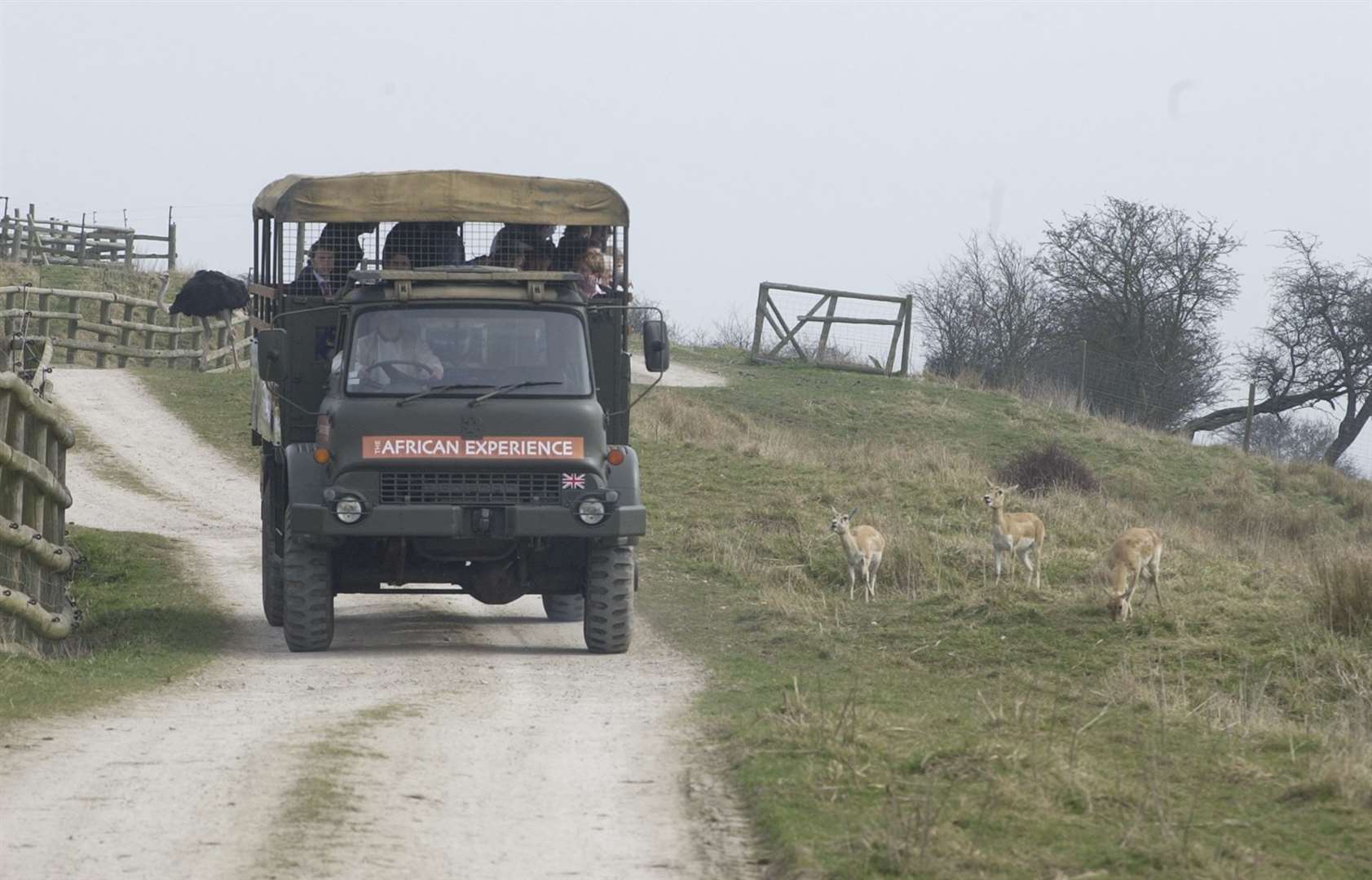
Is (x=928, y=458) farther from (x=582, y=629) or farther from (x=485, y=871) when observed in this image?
(x=485, y=871)

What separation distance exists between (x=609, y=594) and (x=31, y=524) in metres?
4.61

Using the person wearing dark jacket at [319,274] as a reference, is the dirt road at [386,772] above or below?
below

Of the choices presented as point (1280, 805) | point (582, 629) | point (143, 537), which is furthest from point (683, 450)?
point (1280, 805)

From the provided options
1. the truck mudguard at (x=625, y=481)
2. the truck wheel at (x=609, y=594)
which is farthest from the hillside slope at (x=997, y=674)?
the truck mudguard at (x=625, y=481)

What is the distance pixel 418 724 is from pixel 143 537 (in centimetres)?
1094

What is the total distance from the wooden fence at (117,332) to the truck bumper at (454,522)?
2488cm

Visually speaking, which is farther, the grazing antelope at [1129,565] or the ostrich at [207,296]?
the ostrich at [207,296]

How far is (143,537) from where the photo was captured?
65.9 ft

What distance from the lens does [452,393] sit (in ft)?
41.8

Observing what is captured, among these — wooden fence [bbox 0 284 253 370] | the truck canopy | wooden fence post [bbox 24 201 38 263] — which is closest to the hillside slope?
the truck canopy

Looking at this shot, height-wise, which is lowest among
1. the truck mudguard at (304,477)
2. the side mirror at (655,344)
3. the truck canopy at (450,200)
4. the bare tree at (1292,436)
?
the bare tree at (1292,436)

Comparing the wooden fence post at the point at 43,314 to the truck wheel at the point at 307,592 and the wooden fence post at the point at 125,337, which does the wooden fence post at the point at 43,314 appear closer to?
the wooden fence post at the point at 125,337

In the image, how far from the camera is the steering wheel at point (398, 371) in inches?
505

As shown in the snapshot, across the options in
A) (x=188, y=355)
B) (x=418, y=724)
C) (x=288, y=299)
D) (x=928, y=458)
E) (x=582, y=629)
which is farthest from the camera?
(x=188, y=355)
